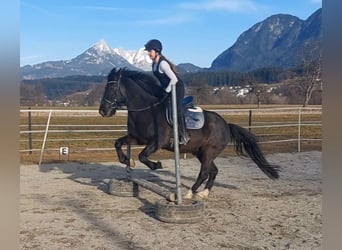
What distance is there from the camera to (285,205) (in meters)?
5.61

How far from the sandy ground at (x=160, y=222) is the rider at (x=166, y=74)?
1107 mm

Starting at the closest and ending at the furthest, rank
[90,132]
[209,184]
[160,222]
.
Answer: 1. [160,222]
2. [209,184]
3. [90,132]

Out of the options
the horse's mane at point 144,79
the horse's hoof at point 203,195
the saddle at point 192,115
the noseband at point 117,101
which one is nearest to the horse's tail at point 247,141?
the saddle at point 192,115

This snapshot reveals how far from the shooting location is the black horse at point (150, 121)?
5527mm

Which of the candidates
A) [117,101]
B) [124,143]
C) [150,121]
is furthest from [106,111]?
[150,121]

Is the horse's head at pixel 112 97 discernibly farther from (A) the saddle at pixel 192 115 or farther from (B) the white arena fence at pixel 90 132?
(B) the white arena fence at pixel 90 132

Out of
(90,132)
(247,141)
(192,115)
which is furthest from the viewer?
(90,132)

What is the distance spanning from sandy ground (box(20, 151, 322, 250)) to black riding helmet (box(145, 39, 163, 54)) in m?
2.01

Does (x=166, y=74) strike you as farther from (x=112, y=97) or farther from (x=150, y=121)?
(x=112, y=97)

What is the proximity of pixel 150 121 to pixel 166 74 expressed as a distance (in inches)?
29.9

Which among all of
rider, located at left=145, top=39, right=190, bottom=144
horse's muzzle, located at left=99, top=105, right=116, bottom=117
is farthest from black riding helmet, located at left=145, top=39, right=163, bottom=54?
horse's muzzle, located at left=99, top=105, right=116, bottom=117

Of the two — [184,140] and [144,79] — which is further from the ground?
[144,79]

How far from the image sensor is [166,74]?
201 inches
